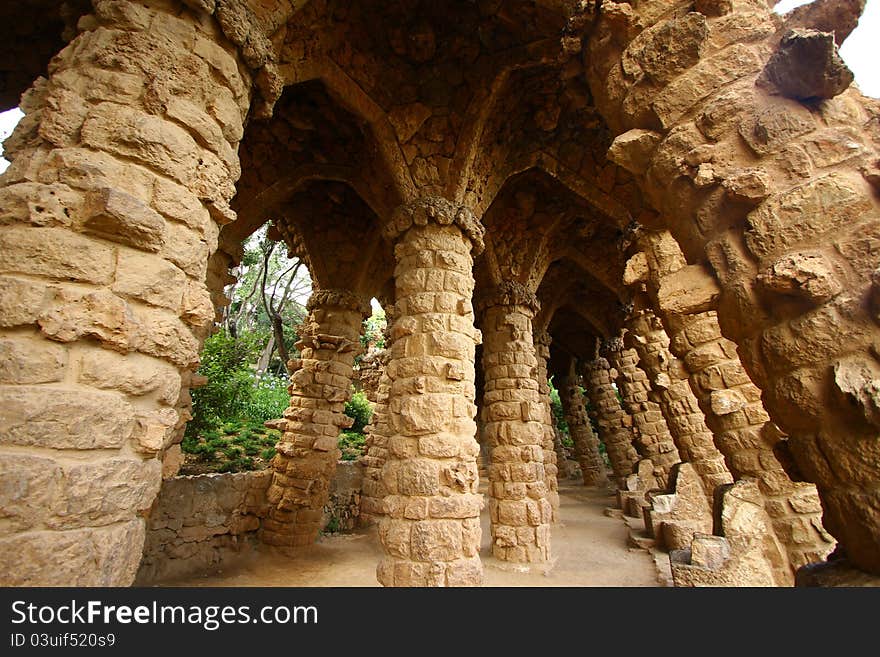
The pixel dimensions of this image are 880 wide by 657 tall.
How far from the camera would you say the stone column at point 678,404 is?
20.7 ft

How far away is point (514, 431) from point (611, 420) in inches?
332

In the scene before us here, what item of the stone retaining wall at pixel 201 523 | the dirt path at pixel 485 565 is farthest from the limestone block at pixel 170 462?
the dirt path at pixel 485 565

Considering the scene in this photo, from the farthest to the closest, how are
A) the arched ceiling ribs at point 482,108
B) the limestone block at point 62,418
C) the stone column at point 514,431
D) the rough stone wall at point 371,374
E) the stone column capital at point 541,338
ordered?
the rough stone wall at point 371,374
the stone column capital at point 541,338
the stone column at point 514,431
the arched ceiling ribs at point 482,108
the limestone block at point 62,418

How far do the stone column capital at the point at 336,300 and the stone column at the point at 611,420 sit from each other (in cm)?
849

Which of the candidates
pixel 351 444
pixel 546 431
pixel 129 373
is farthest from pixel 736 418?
pixel 351 444

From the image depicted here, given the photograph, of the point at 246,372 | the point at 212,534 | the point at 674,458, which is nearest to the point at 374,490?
the point at 212,534

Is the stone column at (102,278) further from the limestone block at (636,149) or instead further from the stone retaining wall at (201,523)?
the stone retaining wall at (201,523)

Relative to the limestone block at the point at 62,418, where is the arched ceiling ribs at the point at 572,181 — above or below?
above

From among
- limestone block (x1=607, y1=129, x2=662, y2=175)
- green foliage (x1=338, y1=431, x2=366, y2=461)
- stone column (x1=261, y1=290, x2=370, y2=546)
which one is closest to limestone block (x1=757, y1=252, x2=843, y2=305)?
limestone block (x1=607, y1=129, x2=662, y2=175)

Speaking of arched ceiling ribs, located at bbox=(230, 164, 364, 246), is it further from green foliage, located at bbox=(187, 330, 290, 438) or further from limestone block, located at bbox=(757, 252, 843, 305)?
limestone block, located at bbox=(757, 252, 843, 305)

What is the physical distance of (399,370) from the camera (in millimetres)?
4941

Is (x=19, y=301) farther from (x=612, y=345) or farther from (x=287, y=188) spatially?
(x=612, y=345)

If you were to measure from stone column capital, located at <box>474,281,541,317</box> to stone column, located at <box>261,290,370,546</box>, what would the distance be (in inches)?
103

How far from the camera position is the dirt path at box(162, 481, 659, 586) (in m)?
6.04
